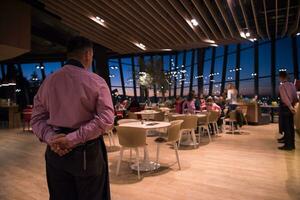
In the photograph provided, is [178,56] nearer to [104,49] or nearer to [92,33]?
[104,49]

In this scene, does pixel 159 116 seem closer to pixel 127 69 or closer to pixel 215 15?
pixel 215 15

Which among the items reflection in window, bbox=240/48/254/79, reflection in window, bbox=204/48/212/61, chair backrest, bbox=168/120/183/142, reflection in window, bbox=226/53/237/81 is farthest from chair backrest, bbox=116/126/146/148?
reflection in window, bbox=204/48/212/61

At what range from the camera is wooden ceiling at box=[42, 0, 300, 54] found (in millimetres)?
6617

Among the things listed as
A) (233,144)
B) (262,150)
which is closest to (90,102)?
(262,150)

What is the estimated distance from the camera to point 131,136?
15.0 feet

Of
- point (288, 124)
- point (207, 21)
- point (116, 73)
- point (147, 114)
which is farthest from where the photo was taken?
point (116, 73)

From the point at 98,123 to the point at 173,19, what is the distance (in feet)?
20.9

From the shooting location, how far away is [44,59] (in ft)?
56.0

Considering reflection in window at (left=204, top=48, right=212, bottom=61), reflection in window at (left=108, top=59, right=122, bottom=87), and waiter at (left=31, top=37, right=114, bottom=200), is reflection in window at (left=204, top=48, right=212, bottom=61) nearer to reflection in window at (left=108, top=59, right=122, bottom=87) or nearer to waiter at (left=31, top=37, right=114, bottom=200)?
reflection in window at (left=108, top=59, right=122, bottom=87)

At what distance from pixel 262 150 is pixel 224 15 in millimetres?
3477

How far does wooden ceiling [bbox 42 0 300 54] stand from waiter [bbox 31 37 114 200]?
494cm

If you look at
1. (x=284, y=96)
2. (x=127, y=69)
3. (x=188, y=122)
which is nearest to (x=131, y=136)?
(x=188, y=122)

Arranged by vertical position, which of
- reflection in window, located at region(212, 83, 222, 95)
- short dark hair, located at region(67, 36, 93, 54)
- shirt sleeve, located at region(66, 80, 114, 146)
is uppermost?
→ reflection in window, located at region(212, 83, 222, 95)

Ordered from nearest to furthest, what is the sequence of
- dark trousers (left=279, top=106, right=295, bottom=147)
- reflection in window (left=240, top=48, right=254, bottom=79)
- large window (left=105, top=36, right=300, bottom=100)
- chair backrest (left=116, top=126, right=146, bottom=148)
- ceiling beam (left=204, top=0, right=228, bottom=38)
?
chair backrest (left=116, top=126, right=146, bottom=148) → dark trousers (left=279, top=106, right=295, bottom=147) → ceiling beam (left=204, top=0, right=228, bottom=38) → large window (left=105, top=36, right=300, bottom=100) → reflection in window (left=240, top=48, right=254, bottom=79)
